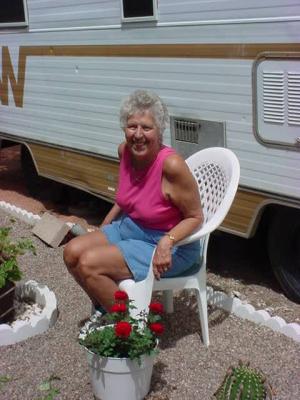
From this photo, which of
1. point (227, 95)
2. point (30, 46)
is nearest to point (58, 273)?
point (227, 95)

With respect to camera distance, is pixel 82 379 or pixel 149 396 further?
pixel 82 379

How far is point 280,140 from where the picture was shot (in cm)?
385

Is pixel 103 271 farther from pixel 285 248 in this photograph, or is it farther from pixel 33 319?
pixel 285 248

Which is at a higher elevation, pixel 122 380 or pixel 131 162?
pixel 131 162

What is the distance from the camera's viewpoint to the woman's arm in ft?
10.5

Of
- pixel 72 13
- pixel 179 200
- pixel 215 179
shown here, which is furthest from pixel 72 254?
pixel 72 13

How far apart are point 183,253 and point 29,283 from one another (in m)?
1.30

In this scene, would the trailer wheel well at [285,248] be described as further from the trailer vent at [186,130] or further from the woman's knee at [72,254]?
the woman's knee at [72,254]

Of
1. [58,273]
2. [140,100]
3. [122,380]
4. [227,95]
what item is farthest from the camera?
[58,273]

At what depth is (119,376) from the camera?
3014 mm

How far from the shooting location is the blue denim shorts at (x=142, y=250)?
133 inches

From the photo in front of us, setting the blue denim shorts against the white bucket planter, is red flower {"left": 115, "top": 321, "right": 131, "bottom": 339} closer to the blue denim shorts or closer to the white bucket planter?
the white bucket planter

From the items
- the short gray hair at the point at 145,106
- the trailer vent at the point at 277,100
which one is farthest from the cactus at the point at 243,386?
the trailer vent at the point at 277,100

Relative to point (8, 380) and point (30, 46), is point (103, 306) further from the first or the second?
point (30, 46)
